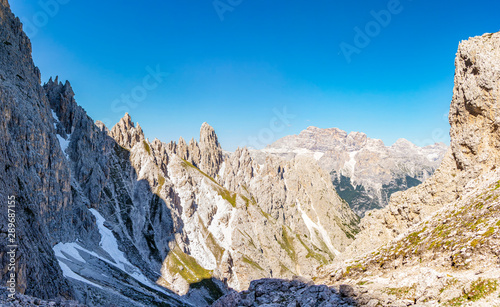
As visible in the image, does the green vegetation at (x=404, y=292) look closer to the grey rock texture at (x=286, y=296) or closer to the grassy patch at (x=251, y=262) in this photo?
the grey rock texture at (x=286, y=296)

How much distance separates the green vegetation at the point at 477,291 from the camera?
16452 millimetres

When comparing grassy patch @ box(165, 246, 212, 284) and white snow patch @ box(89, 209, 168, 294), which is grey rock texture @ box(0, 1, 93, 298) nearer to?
white snow patch @ box(89, 209, 168, 294)

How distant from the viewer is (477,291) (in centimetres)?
1694

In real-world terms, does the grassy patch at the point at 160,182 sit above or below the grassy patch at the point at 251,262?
above

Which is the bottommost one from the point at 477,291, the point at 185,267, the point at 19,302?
the point at 477,291

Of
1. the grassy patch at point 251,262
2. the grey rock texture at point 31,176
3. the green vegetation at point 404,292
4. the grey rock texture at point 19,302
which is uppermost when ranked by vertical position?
the grey rock texture at point 31,176

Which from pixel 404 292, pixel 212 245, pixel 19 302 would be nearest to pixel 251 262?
pixel 212 245

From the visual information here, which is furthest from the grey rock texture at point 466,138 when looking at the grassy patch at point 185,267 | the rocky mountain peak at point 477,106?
the grassy patch at point 185,267

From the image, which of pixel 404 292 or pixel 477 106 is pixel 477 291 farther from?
pixel 477 106

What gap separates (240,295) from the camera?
34.0 metres

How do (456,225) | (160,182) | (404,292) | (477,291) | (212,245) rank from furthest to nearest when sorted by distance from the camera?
1. (160,182)
2. (212,245)
3. (456,225)
4. (404,292)
5. (477,291)

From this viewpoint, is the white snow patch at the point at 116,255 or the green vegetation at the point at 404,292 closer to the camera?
the green vegetation at the point at 404,292

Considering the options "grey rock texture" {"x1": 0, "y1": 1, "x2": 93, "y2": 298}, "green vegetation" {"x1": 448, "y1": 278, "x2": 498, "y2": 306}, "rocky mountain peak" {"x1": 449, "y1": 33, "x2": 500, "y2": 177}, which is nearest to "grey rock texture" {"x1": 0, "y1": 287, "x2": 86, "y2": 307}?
"grey rock texture" {"x1": 0, "y1": 1, "x2": 93, "y2": 298}

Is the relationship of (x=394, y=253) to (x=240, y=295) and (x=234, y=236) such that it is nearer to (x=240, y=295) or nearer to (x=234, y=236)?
(x=240, y=295)
